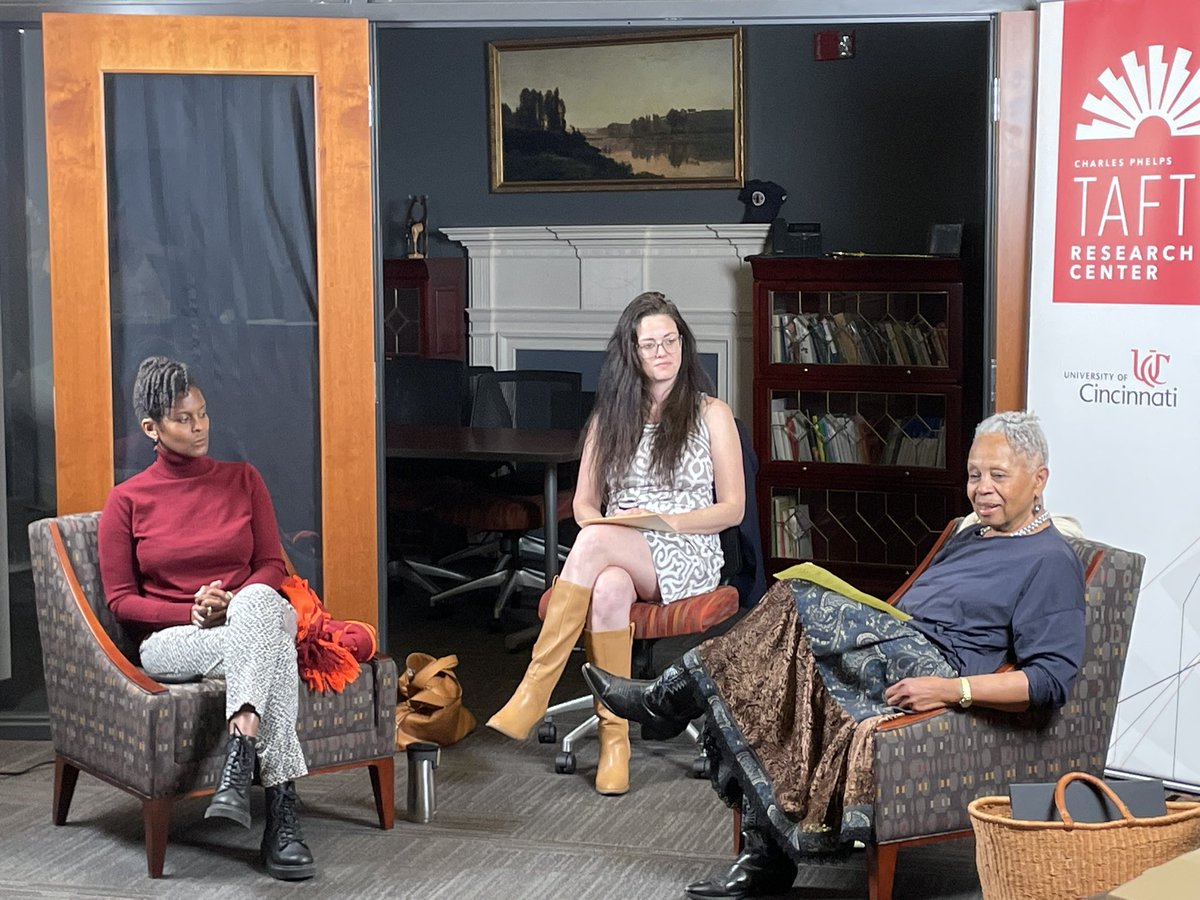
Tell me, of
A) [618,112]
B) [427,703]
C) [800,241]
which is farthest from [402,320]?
[427,703]

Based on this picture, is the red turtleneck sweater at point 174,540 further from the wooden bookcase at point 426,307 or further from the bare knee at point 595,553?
the wooden bookcase at point 426,307

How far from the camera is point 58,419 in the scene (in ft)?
14.6

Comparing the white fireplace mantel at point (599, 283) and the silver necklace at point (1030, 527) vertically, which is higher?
the white fireplace mantel at point (599, 283)

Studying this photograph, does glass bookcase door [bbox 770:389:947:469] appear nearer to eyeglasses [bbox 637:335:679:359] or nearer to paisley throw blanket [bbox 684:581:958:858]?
eyeglasses [bbox 637:335:679:359]

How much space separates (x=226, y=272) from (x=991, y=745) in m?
2.54

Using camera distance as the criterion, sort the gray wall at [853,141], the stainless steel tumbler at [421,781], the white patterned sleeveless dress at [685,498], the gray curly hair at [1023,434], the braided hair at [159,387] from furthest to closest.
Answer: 1. the gray wall at [853,141]
2. the white patterned sleeveless dress at [685,498]
3. the stainless steel tumbler at [421,781]
4. the braided hair at [159,387]
5. the gray curly hair at [1023,434]

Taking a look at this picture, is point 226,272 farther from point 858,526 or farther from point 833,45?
point 833,45

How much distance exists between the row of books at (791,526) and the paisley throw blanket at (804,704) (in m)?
3.62

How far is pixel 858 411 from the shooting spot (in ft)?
22.1

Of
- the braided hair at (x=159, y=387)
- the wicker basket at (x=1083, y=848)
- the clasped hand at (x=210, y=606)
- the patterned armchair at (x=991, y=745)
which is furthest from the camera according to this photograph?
the braided hair at (x=159, y=387)

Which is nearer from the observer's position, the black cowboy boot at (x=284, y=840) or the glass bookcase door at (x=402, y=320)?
the black cowboy boot at (x=284, y=840)

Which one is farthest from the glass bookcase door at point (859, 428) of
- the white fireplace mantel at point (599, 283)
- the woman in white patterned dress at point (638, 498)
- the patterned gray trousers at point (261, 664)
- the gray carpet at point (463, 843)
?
the patterned gray trousers at point (261, 664)

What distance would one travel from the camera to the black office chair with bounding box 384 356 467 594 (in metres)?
6.52

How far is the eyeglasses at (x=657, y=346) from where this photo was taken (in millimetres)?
4285
